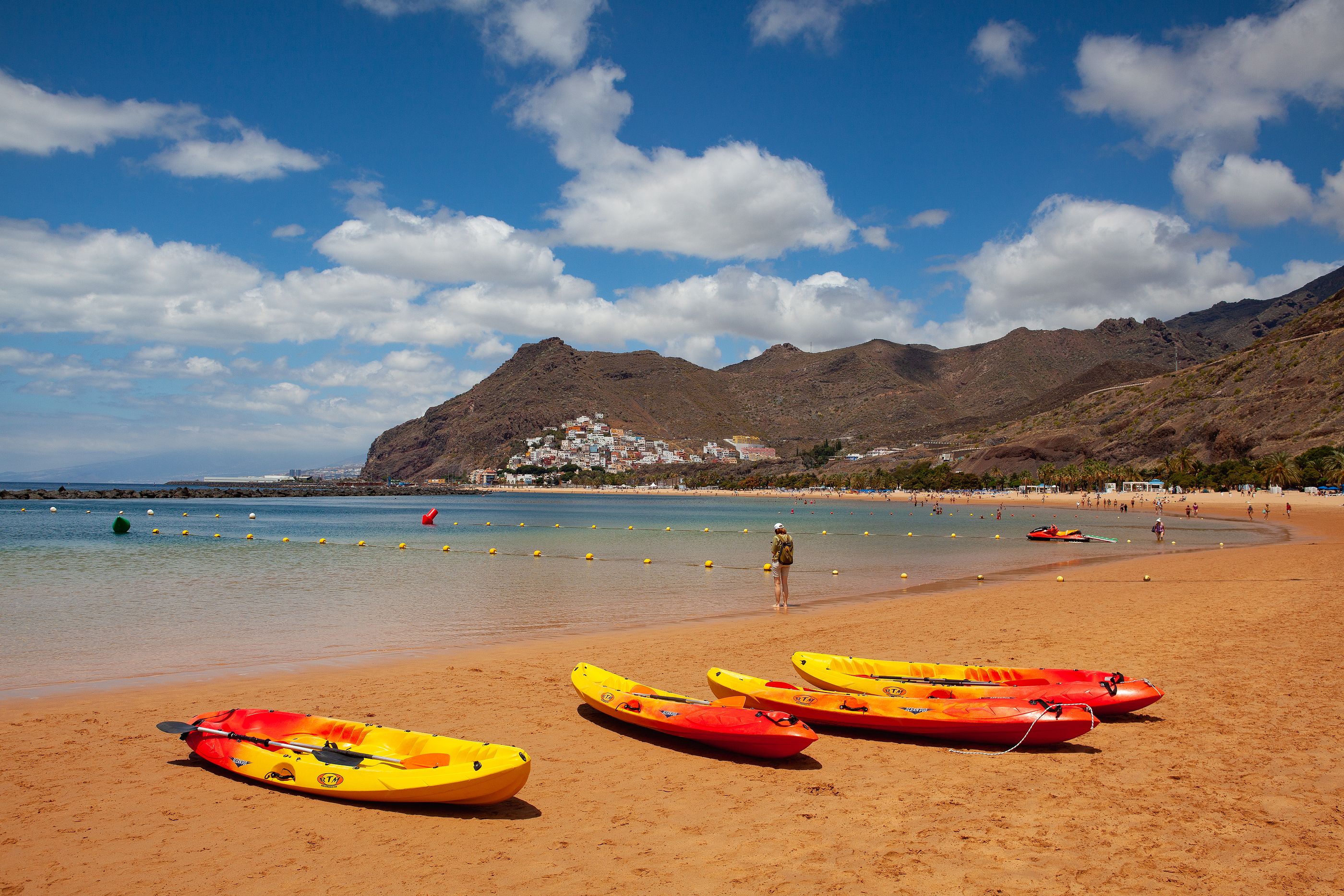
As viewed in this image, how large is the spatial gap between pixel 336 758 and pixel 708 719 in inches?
137

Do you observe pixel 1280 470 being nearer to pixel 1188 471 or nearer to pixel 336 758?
pixel 1188 471

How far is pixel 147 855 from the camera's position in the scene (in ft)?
18.7

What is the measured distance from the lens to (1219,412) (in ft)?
393

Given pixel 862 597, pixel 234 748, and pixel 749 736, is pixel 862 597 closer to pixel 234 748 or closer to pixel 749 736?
pixel 749 736

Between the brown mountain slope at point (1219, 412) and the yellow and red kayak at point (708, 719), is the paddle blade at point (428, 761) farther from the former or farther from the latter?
the brown mountain slope at point (1219, 412)

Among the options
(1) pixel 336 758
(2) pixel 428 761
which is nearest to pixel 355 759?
(1) pixel 336 758

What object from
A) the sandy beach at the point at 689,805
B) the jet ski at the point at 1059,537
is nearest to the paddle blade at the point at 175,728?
the sandy beach at the point at 689,805

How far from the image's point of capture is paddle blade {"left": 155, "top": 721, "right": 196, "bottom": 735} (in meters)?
7.80

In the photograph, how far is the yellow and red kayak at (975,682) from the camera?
28.9 ft

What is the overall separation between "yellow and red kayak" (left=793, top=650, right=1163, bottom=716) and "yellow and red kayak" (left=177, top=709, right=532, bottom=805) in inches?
181

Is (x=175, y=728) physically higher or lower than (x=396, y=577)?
higher

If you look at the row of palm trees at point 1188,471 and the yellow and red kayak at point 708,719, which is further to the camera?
the row of palm trees at point 1188,471

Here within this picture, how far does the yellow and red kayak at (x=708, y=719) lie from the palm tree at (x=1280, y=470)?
106 meters

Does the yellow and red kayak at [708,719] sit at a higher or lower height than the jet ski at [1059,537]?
higher
